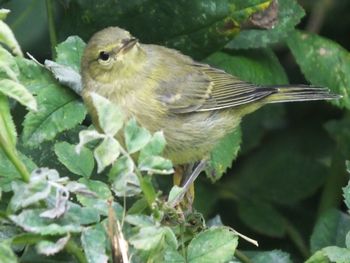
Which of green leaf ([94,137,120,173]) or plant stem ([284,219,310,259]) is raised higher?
green leaf ([94,137,120,173])

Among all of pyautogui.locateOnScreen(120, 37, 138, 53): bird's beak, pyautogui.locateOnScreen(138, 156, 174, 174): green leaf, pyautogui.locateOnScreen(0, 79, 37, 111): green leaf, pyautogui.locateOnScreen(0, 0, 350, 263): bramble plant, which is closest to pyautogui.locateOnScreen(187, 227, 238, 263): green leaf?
pyautogui.locateOnScreen(0, 0, 350, 263): bramble plant

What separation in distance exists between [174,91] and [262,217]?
2.70ft

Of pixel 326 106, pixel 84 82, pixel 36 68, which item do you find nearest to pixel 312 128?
pixel 326 106

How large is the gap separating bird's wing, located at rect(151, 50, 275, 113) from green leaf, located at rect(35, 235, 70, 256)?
5.36 feet

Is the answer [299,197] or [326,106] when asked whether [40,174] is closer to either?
[299,197]

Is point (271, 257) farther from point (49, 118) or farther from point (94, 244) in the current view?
point (94, 244)

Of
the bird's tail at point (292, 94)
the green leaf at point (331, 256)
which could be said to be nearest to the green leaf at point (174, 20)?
the bird's tail at point (292, 94)

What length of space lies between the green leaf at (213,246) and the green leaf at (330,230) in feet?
3.41

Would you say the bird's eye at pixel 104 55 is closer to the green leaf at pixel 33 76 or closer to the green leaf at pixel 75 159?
the green leaf at pixel 33 76

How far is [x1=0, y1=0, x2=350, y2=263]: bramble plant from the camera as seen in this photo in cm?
200

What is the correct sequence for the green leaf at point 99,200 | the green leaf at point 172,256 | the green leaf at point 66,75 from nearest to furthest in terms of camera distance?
the green leaf at point 99,200
the green leaf at point 172,256
the green leaf at point 66,75

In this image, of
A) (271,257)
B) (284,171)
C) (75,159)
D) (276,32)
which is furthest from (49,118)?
(284,171)

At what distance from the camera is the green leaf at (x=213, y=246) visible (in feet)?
7.41

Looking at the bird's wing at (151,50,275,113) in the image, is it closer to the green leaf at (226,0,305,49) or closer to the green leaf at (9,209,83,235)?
the green leaf at (226,0,305,49)
